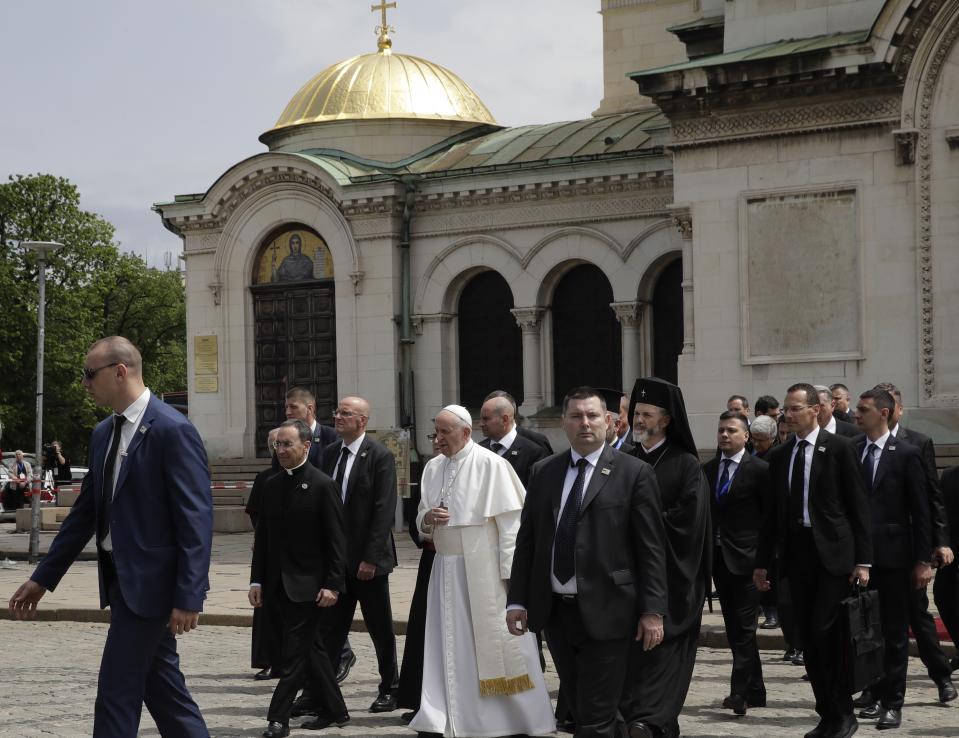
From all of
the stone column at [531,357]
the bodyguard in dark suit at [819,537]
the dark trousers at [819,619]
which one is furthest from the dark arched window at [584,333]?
the dark trousers at [819,619]

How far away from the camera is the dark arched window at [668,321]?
1175 inches

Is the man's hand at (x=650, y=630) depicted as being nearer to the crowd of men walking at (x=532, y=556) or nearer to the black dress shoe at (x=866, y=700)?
the crowd of men walking at (x=532, y=556)

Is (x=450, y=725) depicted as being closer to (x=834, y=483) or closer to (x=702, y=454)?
(x=834, y=483)

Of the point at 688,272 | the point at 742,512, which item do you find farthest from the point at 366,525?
the point at 688,272

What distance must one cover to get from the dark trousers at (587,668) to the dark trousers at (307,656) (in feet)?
8.01

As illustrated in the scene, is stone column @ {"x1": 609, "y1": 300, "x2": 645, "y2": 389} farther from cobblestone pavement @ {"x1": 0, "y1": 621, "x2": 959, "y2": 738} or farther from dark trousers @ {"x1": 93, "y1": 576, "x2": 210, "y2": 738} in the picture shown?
dark trousers @ {"x1": 93, "y1": 576, "x2": 210, "y2": 738}

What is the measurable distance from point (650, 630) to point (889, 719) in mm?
2995

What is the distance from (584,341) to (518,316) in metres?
1.34

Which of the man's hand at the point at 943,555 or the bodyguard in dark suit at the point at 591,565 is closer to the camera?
the bodyguard in dark suit at the point at 591,565

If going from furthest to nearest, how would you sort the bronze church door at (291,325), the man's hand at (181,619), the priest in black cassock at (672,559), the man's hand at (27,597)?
the bronze church door at (291,325)
the priest in black cassock at (672,559)
the man's hand at (27,597)
the man's hand at (181,619)

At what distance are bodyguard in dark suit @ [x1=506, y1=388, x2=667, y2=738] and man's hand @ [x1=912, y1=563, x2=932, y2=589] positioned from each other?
3.37 m

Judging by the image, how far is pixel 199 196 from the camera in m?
33.7

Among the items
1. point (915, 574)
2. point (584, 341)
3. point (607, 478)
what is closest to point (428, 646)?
point (607, 478)

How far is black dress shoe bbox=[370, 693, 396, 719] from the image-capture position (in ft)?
36.1
